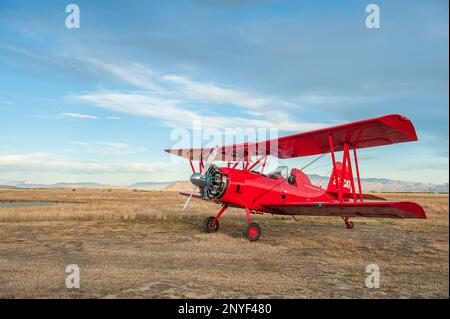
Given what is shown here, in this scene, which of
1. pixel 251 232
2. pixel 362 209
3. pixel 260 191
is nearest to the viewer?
pixel 362 209

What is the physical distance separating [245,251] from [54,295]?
5025mm

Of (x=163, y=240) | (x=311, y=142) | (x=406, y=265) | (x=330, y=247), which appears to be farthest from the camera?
(x=311, y=142)

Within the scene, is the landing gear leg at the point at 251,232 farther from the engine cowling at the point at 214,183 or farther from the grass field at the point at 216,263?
the engine cowling at the point at 214,183

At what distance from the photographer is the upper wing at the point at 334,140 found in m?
8.40

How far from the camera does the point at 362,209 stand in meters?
8.75

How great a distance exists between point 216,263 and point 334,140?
6.04 metres

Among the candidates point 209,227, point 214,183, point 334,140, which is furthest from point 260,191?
point 334,140

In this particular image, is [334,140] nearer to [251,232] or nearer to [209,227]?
[251,232]

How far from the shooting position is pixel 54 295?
4.90 m

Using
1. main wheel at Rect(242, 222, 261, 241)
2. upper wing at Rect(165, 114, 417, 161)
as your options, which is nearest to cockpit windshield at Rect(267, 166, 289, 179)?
upper wing at Rect(165, 114, 417, 161)

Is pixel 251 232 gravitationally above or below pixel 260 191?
below

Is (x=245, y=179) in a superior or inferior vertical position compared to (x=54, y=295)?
superior
